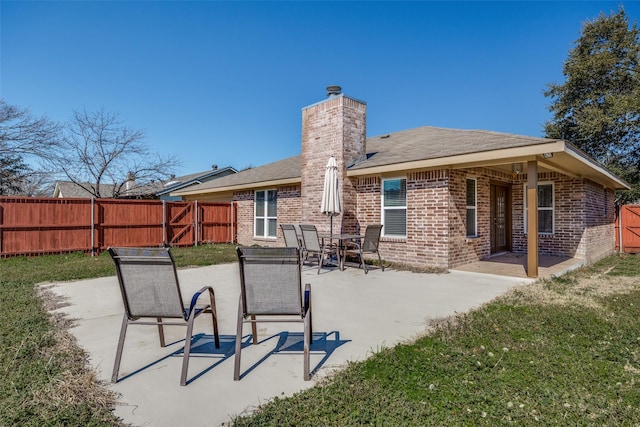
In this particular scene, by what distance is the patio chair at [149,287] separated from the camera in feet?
8.72

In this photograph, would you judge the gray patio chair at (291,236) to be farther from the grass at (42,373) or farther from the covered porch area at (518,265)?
the grass at (42,373)

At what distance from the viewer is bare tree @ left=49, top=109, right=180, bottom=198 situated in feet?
61.6

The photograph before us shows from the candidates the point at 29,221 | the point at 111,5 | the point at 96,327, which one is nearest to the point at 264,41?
the point at 111,5

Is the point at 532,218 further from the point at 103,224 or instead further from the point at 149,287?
the point at 103,224

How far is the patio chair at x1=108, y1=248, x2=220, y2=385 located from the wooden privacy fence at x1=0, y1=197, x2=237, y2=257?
7082 mm

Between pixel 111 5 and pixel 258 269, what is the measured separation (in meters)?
9.51

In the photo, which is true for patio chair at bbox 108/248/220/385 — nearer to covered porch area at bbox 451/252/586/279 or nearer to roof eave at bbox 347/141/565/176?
roof eave at bbox 347/141/565/176

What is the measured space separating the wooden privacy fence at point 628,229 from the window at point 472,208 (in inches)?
316

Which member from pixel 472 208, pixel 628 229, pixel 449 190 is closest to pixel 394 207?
pixel 449 190

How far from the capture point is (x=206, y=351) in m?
3.26

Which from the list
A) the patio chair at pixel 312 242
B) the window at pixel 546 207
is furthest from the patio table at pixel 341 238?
the window at pixel 546 207

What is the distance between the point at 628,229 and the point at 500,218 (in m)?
6.62

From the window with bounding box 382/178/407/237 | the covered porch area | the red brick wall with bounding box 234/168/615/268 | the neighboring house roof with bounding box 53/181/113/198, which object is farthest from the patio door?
the neighboring house roof with bounding box 53/181/113/198

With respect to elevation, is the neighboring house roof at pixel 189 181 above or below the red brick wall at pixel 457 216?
above
